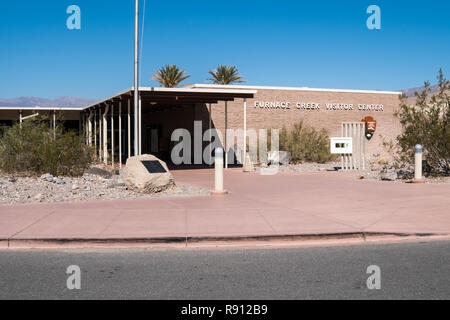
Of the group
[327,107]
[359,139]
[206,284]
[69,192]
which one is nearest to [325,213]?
[206,284]

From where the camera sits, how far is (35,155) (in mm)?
15297

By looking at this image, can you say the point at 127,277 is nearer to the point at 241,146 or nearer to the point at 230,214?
the point at 230,214

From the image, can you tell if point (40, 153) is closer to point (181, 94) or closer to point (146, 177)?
point (146, 177)

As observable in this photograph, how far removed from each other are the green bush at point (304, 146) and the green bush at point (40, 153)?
513 inches

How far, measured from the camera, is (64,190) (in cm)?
1256

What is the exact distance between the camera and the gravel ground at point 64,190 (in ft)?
38.1

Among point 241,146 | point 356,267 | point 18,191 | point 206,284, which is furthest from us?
point 241,146

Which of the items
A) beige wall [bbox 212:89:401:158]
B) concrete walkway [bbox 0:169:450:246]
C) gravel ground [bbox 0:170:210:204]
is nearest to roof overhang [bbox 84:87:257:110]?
beige wall [bbox 212:89:401:158]

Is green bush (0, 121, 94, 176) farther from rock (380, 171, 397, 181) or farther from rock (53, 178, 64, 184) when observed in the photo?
rock (380, 171, 397, 181)

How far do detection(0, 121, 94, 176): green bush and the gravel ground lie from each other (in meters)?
0.87

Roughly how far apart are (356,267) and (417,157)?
1019cm

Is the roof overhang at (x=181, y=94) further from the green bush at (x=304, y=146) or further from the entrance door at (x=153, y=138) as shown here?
the entrance door at (x=153, y=138)

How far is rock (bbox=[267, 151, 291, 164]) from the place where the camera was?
83.4ft

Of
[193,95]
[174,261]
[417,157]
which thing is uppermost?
[193,95]
